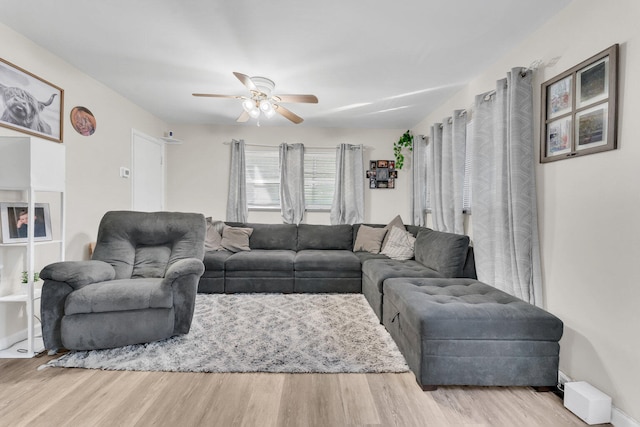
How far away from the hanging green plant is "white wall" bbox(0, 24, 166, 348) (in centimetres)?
381

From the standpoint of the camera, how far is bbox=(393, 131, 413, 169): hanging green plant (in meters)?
4.79

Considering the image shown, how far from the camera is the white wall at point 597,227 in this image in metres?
1.54

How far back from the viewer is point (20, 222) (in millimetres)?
2365

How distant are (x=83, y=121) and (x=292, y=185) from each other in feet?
9.00

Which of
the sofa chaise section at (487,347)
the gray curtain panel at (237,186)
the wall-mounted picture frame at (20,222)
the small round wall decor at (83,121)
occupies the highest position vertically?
the small round wall decor at (83,121)

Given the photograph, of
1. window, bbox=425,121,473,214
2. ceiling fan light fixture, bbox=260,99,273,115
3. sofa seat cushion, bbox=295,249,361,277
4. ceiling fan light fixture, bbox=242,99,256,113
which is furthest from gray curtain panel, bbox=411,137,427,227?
ceiling fan light fixture, bbox=242,99,256,113

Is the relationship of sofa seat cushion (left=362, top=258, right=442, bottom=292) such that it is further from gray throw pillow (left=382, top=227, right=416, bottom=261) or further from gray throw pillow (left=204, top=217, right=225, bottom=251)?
gray throw pillow (left=204, top=217, right=225, bottom=251)

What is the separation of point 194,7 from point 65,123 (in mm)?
1915

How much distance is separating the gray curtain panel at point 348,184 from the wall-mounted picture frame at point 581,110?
2921 mm

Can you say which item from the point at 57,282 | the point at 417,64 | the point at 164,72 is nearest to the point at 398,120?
the point at 417,64

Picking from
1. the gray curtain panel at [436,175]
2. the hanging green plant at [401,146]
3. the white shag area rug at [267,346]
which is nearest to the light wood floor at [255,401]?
the white shag area rug at [267,346]

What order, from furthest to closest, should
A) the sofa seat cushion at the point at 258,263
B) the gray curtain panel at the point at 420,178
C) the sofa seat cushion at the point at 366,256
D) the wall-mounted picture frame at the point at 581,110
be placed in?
the gray curtain panel at the point at 420,178 < the sofa seat cushion at the point at 366,256 < the sofa seat cushion at the point at 258,263 < the wall-mounted picture frame at the point at 581,110

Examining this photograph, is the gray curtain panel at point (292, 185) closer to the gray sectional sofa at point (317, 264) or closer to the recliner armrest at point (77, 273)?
the gray sectional sofa at point (317, 264)

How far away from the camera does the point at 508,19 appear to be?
2119 mm
